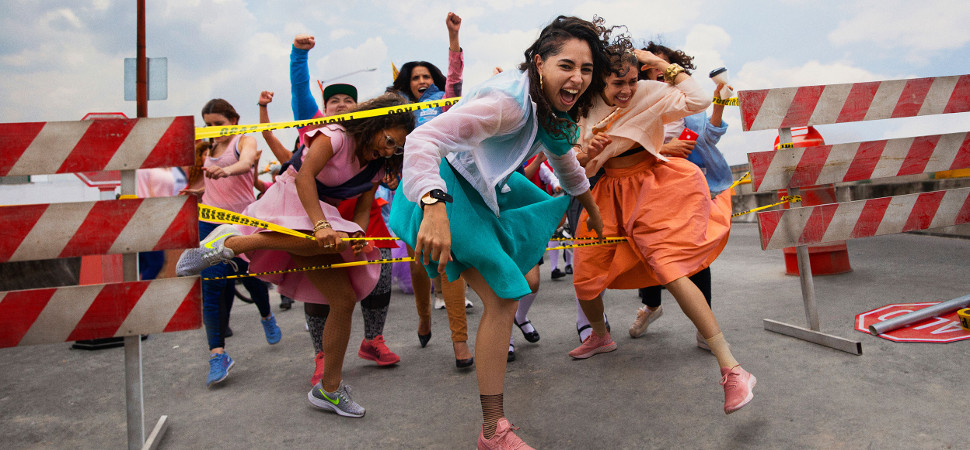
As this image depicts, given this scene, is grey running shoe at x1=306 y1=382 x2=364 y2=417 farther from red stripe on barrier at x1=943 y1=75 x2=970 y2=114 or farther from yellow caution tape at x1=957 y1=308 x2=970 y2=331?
red stripe on barrier at x1=943 y1=75 x2=970 y2=114

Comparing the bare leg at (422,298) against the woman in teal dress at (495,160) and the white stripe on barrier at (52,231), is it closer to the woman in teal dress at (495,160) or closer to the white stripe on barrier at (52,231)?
the woman in teal dress at (495,160)

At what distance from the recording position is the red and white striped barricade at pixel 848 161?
11.1 ft

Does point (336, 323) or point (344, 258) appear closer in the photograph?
point (336, 323)

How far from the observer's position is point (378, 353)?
12.3 feet

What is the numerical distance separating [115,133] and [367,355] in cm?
210

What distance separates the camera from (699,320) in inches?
103

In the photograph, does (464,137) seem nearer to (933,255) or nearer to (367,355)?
(367,355)

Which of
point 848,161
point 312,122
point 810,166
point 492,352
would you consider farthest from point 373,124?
point 848,161

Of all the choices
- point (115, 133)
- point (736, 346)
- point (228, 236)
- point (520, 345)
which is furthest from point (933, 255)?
point (115, 133)

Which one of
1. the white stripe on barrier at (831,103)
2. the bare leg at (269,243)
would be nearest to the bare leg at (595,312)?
the bare leg at (269,243)

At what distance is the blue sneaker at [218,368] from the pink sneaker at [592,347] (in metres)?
2.16

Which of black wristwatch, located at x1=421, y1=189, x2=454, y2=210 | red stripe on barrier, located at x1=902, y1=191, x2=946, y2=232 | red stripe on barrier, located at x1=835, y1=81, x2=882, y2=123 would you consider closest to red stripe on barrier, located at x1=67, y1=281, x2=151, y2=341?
black wristwatch, located at x1=421, y1=189, x2=454, y2=210

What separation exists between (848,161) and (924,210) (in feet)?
2.04

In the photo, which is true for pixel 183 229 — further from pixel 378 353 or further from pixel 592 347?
pixel 592 347
